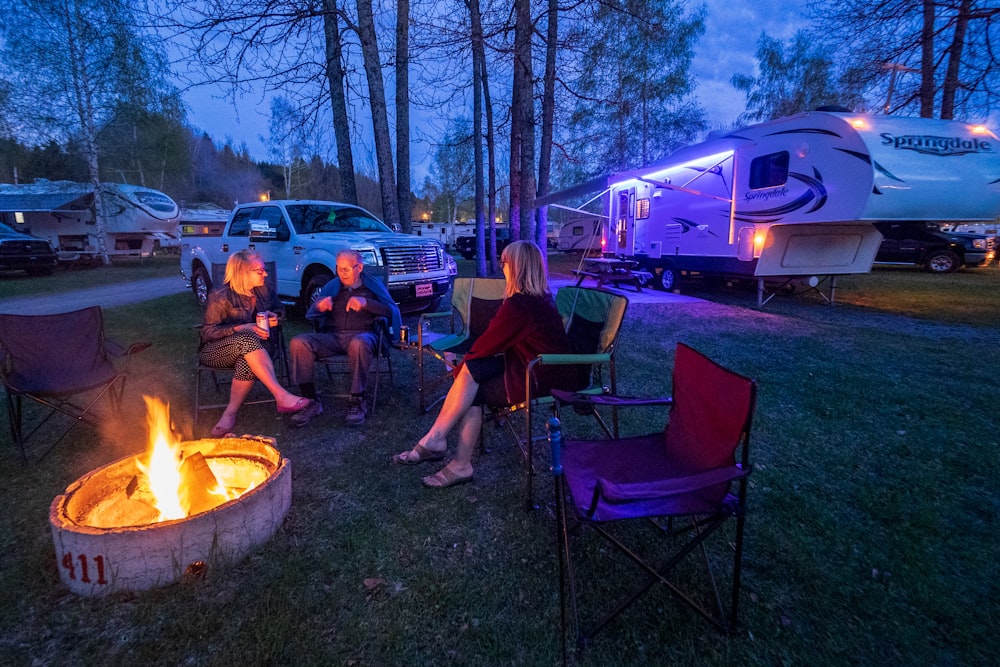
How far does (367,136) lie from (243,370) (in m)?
8.06

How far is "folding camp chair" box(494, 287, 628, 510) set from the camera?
102 inches

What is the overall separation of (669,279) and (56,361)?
37.5 ft

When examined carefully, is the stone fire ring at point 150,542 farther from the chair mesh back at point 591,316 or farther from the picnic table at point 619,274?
the picnic table at point 619,274

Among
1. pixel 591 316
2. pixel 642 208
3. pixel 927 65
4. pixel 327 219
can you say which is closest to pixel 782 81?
pixel 927 65

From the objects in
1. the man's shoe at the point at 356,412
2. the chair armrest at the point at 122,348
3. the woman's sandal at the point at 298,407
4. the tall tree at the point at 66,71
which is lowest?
the man's shoe at the point at 356,412

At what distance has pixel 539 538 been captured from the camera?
2.36 m

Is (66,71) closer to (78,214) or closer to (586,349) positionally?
(78,214)

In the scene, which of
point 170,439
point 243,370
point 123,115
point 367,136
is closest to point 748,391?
point 170,439

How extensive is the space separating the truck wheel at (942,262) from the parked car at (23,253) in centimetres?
2722

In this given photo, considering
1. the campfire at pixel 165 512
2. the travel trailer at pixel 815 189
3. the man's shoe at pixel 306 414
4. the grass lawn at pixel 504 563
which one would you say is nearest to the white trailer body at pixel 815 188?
the travel trailer at pixel 815 189

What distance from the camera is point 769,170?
823 cm

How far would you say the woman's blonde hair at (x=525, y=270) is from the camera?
2.71 metres

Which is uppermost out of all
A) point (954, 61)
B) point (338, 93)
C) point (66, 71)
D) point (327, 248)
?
point (66, 71)

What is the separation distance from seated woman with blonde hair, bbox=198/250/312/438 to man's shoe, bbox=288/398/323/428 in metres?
0.10
